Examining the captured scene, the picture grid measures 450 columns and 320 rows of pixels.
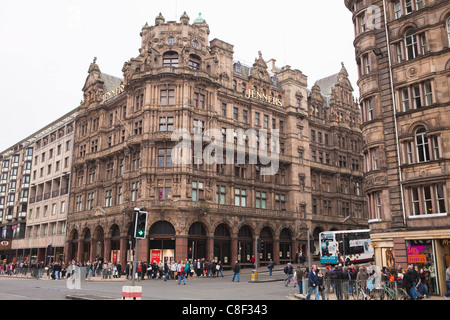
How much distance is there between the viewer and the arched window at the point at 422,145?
2822 centimetres

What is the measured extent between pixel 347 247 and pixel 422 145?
1920cm

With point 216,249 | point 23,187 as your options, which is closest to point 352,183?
point 216,249

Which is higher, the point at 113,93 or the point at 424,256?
the point at 113,93

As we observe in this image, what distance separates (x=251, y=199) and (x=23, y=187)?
178 feet

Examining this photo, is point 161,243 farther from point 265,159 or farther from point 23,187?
point 23,187

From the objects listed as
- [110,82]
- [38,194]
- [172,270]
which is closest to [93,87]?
[110,82]

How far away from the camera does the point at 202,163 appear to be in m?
50.2

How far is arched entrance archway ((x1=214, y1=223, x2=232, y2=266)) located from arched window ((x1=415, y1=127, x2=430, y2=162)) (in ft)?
91.0

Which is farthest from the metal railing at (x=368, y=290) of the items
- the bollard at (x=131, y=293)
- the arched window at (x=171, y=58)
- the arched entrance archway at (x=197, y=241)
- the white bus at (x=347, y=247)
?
the arched window at (x=171, y=58)

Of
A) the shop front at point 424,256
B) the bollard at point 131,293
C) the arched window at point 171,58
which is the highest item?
the arched window at point 171,58

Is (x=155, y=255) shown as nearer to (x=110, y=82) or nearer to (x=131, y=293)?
(x=110, y=82)

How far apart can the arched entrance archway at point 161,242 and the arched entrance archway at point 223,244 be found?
5.78 meters

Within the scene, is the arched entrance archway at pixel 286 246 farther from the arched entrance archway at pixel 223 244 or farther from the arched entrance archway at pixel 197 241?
the arched entrance archway at pixel 197 241

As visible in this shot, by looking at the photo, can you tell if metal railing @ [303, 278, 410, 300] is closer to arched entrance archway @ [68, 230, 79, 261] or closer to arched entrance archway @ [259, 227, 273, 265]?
arched entrance archway @ [259, 227, 273, 265]
